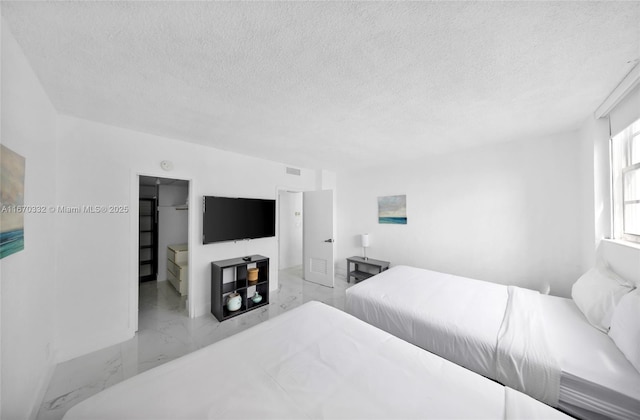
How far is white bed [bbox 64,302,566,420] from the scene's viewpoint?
3.02 ft

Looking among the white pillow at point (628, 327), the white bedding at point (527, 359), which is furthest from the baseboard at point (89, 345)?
the white pillow at point (628, 327)

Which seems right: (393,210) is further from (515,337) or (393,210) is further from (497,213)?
(515,337)

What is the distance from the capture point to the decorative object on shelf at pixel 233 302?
2887 millimetres

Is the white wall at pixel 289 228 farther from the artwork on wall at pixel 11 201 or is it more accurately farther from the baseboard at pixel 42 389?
the artwork on wall at pixel 11 201

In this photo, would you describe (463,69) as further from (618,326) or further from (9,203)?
(9,203)

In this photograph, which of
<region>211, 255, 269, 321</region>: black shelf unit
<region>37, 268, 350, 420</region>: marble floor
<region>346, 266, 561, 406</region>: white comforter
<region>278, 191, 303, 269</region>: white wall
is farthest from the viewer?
<region>278, 191, 303, 269</region>: white wall

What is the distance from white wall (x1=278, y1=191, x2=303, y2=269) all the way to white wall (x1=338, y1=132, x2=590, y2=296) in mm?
2203

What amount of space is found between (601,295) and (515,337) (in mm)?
780

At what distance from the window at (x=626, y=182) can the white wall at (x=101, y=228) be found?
450 centimetres

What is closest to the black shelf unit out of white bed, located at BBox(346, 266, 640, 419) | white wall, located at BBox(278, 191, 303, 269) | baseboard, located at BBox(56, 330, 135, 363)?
baseboard, located at BBox(56, 330, 135, 363)

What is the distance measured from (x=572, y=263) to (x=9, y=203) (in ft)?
16.3

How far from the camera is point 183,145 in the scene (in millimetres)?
2818

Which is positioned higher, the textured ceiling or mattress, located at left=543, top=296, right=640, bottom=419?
the textured ceiling

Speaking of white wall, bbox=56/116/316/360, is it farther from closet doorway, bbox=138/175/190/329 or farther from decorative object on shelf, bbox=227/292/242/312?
closet doorway, bbox=138/175/190/329
